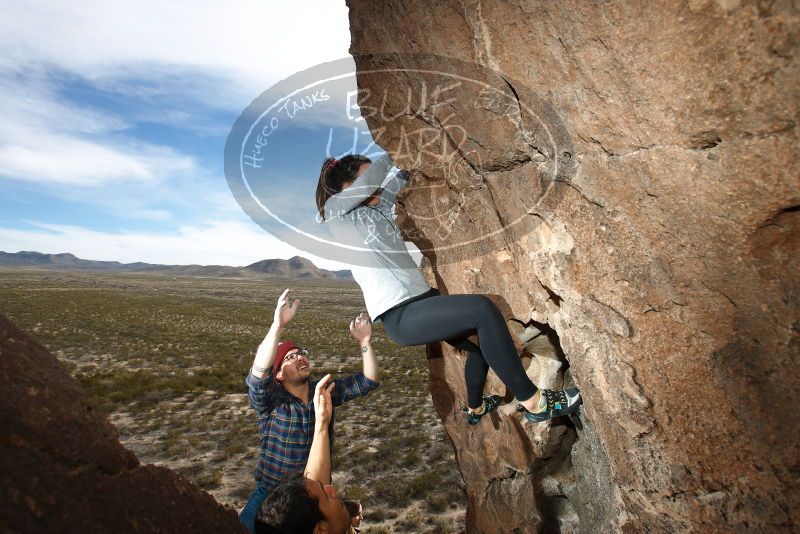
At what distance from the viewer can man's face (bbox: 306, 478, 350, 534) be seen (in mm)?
2674

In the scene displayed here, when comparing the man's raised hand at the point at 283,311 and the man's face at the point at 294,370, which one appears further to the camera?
the man's face at the point at 294,370

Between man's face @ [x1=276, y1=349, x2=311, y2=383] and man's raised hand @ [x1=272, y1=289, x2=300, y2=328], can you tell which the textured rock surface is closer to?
man's raised hand @ [x1=272, y1=289, x2=300, y2=328]

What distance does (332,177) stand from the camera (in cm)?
375

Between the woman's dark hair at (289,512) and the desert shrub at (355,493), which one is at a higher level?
the woman's dark hair at (289,512)

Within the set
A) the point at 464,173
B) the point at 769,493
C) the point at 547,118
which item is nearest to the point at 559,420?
the point at 769,493

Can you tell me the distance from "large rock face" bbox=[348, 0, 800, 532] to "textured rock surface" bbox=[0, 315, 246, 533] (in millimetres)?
2959

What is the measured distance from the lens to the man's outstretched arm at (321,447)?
3066 mm

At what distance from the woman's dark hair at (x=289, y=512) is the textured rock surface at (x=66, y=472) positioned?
0.78 ft

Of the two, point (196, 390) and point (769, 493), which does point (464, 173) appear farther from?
point (196, 390)

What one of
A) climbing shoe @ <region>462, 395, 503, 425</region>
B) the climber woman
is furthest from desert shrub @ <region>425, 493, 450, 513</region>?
the climber woman

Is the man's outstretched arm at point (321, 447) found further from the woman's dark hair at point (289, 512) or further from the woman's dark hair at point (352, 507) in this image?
the woman's dark hair at point (289, 512)

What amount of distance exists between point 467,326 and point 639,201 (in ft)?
4.93

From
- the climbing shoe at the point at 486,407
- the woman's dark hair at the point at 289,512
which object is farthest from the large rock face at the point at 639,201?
the woman's dark hair at the point at 289,512

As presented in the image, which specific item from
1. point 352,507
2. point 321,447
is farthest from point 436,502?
point 321,447
